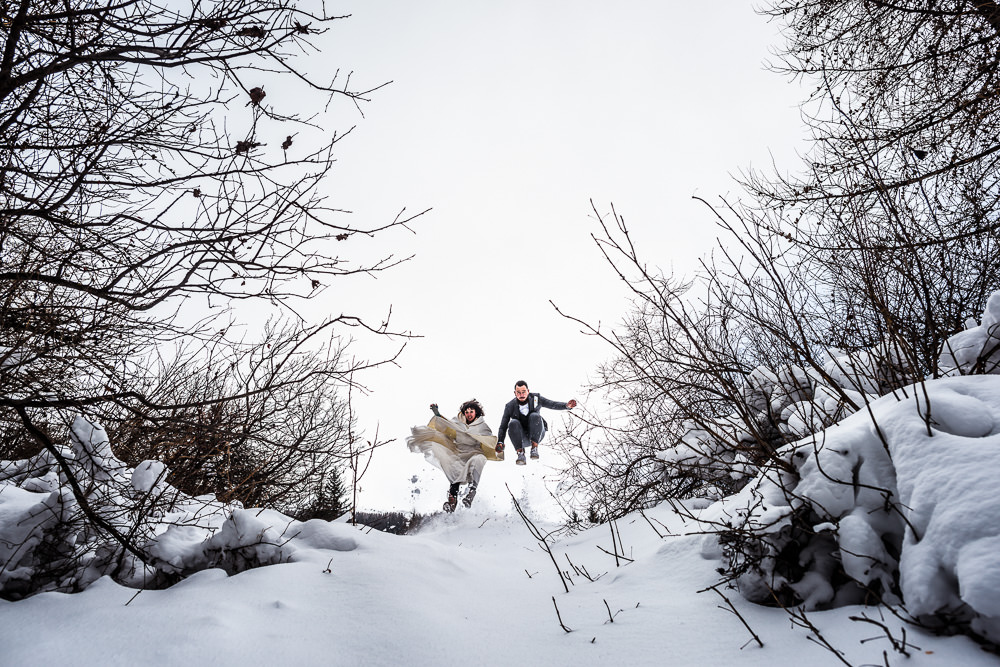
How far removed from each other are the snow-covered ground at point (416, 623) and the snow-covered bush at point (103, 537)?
0.42 feet

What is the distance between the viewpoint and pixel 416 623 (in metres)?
2.05

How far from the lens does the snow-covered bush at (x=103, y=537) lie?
2.25 m

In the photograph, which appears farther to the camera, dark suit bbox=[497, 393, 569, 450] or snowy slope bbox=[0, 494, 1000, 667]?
dark suit bbox=[497, 393, 569, 450]

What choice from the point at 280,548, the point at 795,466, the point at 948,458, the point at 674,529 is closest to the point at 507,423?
the point at 674,529

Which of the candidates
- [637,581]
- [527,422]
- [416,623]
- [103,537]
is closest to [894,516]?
[637,581]

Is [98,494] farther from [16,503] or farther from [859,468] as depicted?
[859,468]

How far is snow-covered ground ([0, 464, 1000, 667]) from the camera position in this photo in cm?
161

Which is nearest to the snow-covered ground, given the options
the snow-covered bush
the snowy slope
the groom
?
the snowy slope

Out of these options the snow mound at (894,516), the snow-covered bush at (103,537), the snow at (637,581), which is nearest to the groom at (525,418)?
the snow at (637,581)

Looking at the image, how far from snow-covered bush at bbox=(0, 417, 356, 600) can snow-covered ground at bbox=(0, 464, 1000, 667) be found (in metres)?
0.13

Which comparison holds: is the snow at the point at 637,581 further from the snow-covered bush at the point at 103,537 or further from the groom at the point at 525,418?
the groom at the point at 525,418

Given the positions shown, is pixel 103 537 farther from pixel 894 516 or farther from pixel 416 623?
pixel 894 516

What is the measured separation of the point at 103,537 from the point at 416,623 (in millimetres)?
1583

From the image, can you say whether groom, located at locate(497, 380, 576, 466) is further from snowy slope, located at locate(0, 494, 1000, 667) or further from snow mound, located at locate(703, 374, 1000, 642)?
snow mound, located at locate(703, 374, 1000, 642)
